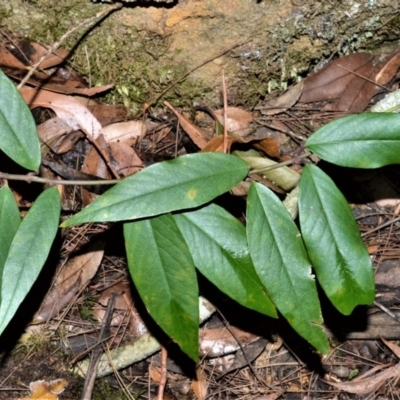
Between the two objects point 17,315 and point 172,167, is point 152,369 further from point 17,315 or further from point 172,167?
point 172,167

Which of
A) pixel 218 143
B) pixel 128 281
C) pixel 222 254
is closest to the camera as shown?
pixel 222 254

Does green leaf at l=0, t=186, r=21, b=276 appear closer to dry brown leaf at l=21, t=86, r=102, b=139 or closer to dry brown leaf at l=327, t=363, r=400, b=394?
dry brown leaf at l=21, t=86, r=102, b=139

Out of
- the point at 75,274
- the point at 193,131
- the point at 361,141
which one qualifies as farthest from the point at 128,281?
the point at 361,141

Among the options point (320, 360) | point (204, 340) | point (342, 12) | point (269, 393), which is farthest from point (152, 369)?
point (342, 12)

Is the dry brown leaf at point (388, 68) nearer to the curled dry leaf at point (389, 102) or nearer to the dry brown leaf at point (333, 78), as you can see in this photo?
the dry brown leaf at point (333, 78)

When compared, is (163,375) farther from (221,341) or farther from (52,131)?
(52,131)

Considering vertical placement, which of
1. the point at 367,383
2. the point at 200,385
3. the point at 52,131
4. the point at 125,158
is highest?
the point at 52,131

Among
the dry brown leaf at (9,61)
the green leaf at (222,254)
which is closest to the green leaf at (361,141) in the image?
the green leaf at (222,254)
